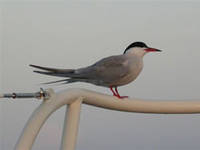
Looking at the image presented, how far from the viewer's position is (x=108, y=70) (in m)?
3.40

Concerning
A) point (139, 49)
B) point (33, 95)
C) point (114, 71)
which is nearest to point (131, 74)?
point (114, 71)

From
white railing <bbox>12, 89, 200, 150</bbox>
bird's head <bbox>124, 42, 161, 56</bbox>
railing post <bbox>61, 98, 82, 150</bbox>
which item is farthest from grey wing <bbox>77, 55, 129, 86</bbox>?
railing post <bbox>61, 98, 82, 150</bbox>

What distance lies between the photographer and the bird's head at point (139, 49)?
11.8ft

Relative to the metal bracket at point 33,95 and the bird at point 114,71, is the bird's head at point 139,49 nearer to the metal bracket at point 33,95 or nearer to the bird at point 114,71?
the bird at point 114,71

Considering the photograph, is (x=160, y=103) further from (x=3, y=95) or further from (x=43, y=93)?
(x=3, y=95)

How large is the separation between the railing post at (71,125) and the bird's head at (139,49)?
1.31 meters

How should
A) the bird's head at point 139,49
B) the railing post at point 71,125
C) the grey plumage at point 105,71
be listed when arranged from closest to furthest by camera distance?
the railing post at point 71,125, the grey plumage at point 105,71, the bird's head at point 139,49

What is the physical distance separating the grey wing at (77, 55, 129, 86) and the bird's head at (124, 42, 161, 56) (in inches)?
7.3

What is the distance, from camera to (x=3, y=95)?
85.0 inches

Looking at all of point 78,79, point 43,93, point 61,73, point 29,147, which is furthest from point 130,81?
point 29,147

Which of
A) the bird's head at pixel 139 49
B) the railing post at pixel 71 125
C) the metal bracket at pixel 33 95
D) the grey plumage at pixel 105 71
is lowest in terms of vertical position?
the railing post at pixel 71 125

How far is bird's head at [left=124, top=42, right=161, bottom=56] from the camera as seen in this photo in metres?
3.60

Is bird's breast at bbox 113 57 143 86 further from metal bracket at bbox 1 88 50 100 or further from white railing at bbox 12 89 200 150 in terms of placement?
metal bracket at bbox 1 88 50 100

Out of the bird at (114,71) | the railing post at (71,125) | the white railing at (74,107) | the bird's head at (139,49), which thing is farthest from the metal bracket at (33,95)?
the bird's head at (139,49)
